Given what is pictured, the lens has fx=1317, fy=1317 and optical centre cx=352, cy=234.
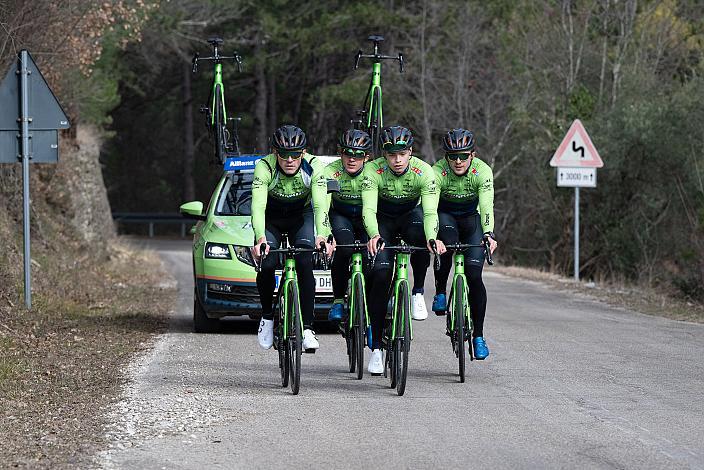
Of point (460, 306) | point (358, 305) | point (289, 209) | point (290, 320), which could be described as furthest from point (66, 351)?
point (460, 306)

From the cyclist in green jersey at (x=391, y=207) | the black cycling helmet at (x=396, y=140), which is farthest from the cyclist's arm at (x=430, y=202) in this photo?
the black cycling helmet at (x=396, y=140)

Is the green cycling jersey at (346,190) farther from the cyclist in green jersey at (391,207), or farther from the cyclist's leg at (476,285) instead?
the cyclist's leg at (476,285)

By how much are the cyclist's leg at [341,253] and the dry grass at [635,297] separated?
692 centimetres

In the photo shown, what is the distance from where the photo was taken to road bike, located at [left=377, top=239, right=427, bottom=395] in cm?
972

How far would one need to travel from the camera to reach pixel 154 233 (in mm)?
60688

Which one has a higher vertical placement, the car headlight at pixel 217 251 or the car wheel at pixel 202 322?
the car headlight at pixel 217 251

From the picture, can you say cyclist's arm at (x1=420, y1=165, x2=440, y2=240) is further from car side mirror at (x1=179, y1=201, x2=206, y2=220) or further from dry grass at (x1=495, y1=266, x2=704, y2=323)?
dry grass at (x1=495, y1=266, x2=704, y2=323)

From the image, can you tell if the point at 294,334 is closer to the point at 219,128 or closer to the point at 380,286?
the point at 380,286

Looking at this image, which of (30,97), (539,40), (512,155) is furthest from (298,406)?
(512,155)

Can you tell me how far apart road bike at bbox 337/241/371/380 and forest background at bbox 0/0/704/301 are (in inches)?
305

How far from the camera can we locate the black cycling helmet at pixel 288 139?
32.7ft

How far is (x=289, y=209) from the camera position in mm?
10406

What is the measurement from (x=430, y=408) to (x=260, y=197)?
2098 millimetres

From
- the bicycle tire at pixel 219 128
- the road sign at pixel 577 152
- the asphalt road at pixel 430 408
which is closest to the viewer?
the asphalt road at pixel 430 408
